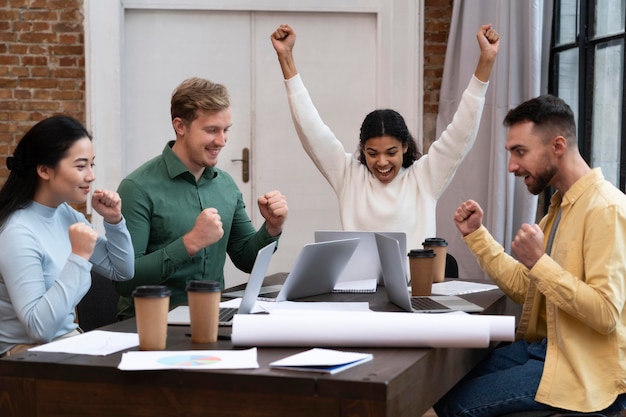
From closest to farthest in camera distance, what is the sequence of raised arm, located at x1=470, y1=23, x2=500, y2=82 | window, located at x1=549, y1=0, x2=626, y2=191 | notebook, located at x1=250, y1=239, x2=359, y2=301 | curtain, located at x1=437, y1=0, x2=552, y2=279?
notebook, located at x1=250, y1=239, x2=359, y2=301 < raised arm, located at x1=470, y1=23, x2=500, y2=82 < window, located at x1=549, y1=0, x2=626, y2=191 < curtain, located at x1=437, y1=0, x2=552, y2=279

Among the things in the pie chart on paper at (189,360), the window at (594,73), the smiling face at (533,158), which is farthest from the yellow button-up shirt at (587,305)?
the window at (594,73)

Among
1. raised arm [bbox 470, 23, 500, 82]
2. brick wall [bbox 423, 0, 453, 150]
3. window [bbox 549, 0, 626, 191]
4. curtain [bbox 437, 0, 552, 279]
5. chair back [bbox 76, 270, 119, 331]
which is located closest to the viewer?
chair back [bbox 76, 270, 119, 331]

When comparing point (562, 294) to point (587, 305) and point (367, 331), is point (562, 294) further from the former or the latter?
point (367, 331)

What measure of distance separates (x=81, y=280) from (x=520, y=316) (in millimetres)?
1276

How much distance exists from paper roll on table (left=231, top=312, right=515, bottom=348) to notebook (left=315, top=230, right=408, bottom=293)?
2.41ft

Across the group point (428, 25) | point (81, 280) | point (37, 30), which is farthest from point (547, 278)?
point (37, 30)

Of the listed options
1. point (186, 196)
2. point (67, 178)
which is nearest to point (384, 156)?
point (186, 196)

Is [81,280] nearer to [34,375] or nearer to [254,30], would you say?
[34,375]

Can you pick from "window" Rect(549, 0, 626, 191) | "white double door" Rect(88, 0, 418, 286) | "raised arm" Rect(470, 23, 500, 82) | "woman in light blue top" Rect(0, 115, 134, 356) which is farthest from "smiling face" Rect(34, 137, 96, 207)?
"white double door" Rect(88, 0, 418, 286)

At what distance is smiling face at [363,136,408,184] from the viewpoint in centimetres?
298

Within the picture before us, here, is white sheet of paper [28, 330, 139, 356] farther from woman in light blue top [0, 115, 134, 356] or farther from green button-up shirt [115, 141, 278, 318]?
green button-up shirt [115, 141, 278, 318]

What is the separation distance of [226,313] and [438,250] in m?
0.81

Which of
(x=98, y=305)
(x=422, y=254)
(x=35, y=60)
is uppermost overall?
(x=35, y=60)

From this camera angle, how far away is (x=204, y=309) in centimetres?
165
